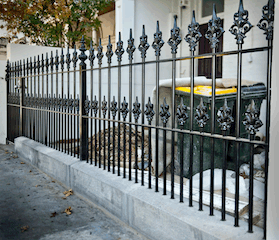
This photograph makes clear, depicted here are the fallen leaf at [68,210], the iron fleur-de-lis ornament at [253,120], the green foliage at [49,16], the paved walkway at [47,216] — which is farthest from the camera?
the green foliage at [49,16]

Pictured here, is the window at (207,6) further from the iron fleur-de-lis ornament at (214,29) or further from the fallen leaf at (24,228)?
the fallen leaf at (24,228)

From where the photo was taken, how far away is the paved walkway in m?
2.73

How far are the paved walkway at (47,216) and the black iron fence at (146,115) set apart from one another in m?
0.55

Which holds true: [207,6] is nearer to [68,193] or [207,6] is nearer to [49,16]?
[49,16]

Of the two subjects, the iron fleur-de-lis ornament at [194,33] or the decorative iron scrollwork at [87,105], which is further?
the decorative iron scrollwork at [87,105]

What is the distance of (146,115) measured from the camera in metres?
2.80

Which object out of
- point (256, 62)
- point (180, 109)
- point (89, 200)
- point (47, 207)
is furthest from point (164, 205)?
point (256, 62)

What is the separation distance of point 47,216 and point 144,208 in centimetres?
127

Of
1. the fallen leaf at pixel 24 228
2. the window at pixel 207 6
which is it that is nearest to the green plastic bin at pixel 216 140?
the fallen leaf at pixel 24 228

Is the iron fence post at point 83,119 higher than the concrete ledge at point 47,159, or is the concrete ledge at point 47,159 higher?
the iron fence post at point 83,119

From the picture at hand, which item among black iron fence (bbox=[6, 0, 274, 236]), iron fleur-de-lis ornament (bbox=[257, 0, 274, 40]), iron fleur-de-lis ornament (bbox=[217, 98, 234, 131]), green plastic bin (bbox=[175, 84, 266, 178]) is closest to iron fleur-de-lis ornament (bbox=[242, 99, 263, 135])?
black iron fence (bbox=[6, 0, 274, 236])

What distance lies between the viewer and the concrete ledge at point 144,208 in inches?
80.6

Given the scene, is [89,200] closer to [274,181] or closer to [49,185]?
[49,185]

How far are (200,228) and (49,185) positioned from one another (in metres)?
2.94
